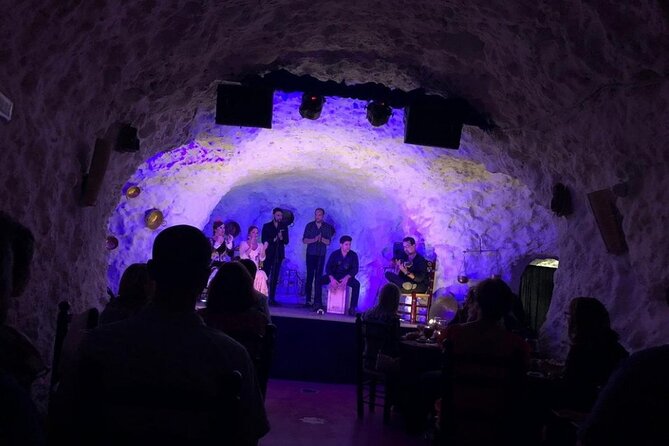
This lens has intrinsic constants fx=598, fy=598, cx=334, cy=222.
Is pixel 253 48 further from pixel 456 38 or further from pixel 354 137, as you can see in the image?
pixel 354 137

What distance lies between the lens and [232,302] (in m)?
3.38

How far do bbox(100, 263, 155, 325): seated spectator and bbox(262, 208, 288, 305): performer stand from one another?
24.6 ft

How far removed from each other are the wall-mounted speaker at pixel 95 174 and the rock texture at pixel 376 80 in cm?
8

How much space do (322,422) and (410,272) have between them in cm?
492

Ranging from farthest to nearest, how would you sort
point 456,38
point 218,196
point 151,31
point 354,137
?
point 218,196, point 354,137, point 456,38, point 151,31

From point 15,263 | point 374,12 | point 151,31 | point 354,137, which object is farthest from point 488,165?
point 15,263

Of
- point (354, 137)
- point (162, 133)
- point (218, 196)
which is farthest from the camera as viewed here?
point (218, 196)

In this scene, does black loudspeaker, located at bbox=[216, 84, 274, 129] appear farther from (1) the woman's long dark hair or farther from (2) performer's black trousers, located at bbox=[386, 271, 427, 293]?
(2) performer's black trousers, located at bbox=[386, 271, 427, 293]

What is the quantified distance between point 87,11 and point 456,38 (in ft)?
10.4

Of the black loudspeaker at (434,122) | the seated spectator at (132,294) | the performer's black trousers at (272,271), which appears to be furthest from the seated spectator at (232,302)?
the performer's black trousers at (272,271)

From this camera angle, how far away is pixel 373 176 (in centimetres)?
995

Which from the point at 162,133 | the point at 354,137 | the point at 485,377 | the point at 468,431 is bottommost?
the point at 468,431

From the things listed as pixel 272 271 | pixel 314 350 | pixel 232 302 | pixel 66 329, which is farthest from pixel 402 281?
pixel 66 329

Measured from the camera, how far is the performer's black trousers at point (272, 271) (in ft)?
34.9
